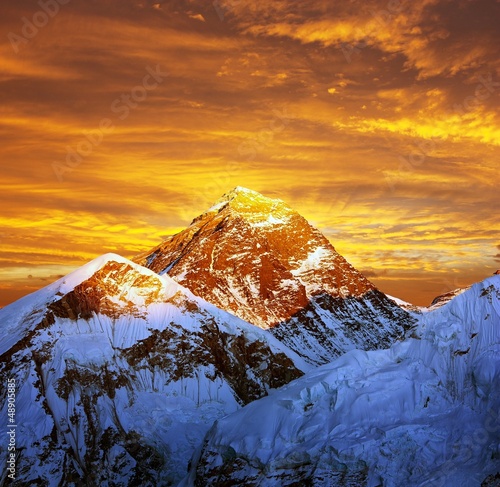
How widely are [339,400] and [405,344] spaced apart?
23.4 metres

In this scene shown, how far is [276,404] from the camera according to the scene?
178 meters

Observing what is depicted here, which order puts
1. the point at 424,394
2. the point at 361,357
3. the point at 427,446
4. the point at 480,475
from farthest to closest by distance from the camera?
1. the point at 361,357
2. the point at 424,394
3. the point at 427,446
4. the point at 480,475

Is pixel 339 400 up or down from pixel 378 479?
up

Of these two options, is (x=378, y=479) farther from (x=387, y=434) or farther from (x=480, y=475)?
(x=480, y=475)

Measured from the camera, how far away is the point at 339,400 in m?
172

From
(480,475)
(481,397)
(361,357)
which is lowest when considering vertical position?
(480,475)

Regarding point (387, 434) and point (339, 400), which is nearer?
point (387, 434)

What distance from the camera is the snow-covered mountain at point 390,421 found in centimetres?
15425

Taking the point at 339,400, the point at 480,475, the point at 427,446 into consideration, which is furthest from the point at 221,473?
the point at 480,475

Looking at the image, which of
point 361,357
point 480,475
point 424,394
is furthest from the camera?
point 361,357

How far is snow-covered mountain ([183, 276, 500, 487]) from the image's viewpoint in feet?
506

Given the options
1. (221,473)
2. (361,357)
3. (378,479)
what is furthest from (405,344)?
(221,473)

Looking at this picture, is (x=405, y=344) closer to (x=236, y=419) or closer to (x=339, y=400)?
(x=339, y=400)

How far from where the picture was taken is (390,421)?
6486 inches
